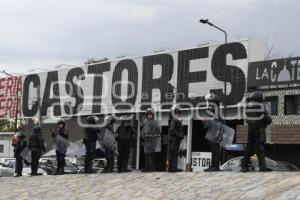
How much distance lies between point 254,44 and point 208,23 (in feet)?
9.81

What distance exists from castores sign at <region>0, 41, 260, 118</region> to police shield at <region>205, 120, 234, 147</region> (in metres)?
22.6

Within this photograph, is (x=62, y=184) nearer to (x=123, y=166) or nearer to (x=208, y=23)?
(x=123, y=166)

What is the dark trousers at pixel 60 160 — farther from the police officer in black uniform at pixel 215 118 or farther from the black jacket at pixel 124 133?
the police officer in black uniform at pixel 215 118

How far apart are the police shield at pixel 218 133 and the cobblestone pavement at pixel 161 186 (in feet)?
3.34

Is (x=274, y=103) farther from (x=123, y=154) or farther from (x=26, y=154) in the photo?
(x=123, y=154)

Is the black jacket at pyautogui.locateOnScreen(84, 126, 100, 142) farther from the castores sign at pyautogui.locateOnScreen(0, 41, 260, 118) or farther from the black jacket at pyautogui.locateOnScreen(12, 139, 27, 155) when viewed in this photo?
the castores sign at pyautogui.locateOnScreen(0, 41, 260, 118)

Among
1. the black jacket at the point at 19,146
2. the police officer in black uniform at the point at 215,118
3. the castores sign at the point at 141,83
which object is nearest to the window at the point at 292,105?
the castores sign at the point at 141,83

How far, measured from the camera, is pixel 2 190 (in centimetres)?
1762

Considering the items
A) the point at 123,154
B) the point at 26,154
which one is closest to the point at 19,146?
the point at 26,154

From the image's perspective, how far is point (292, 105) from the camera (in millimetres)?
33625

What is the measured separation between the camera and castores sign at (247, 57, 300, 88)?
3272 cm

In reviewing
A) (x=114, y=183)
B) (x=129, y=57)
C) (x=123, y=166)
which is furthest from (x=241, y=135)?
(x=114, y=183)

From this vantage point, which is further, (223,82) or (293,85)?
(223,82)

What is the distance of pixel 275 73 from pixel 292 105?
1.92 meters
